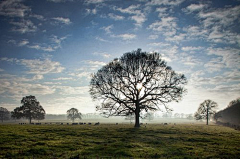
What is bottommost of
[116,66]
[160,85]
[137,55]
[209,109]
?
[209,109]

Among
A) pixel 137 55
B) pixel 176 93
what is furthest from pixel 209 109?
pixel 137 55

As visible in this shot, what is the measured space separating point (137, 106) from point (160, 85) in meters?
6.67

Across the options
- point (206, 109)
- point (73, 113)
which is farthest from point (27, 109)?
point (206, 109)

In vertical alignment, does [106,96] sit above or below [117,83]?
below

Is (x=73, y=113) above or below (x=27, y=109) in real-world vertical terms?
below

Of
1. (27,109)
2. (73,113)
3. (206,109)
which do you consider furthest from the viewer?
(73,113)

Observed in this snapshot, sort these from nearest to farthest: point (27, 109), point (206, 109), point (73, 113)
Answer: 1. point (27, 109)
2. point (206, 109)
3. point (73, 113)

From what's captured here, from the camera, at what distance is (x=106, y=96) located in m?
34.5

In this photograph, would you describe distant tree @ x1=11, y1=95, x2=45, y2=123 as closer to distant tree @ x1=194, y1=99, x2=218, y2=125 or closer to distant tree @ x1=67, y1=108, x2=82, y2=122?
distant tree @ x1=67, y1=108, x2=82, y2=122

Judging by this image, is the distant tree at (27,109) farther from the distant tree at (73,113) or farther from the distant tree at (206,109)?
the distant tree at (206,109)

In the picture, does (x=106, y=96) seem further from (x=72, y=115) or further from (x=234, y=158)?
(x=72, y=115)

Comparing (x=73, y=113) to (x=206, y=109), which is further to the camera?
(x=73, y=113)

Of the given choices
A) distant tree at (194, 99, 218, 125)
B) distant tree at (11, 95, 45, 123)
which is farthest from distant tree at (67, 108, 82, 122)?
distant tree at (194, 99, 218, 125)

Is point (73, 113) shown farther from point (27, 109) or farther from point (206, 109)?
point (206, 109)
